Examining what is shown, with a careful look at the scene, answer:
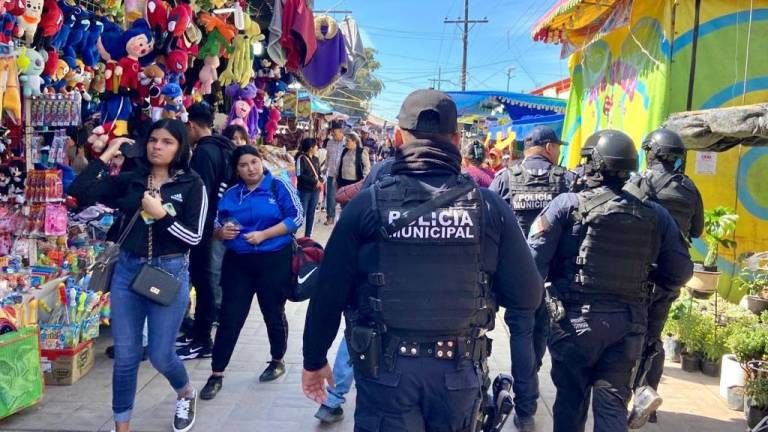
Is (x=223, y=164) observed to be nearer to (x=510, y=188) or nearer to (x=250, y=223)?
(x=250, y=223)

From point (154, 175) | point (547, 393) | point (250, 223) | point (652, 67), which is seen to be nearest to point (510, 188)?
point (547, 393)

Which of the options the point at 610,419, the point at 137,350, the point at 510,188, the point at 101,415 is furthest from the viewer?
the point at 510,188

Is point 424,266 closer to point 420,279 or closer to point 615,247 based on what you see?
point 420,279

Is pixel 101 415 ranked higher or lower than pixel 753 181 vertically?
lower

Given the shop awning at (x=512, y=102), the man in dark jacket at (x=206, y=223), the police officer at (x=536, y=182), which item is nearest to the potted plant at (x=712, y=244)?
the police officer at (x=536, y=182)

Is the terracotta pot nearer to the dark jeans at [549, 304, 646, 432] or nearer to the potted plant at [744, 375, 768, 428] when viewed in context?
the potted plant at [744, 375, 768, 428]

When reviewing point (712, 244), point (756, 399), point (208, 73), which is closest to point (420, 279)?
point (756, 399)

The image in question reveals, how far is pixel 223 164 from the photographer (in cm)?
503

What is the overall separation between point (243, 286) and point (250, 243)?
1.16 ft

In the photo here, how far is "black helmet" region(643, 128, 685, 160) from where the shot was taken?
4473 mm

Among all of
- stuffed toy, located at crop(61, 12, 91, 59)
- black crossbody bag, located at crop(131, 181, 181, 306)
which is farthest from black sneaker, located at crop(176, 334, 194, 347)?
stuffed toy, located at crop(61, 12, 91, 59)

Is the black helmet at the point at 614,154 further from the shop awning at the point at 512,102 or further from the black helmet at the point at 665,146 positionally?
the shop awning at the point at 512,102

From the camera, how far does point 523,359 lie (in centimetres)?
393

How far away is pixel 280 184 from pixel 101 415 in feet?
6.36
